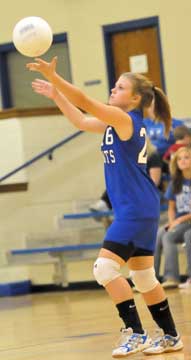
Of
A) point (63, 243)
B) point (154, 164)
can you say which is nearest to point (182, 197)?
point (154, 164)

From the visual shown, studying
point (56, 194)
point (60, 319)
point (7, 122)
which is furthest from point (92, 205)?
point (60, 319)

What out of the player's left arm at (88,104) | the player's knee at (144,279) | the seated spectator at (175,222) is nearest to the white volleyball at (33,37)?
the player's left arm at (88,104)

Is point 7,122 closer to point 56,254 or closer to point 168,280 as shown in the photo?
point 56,254

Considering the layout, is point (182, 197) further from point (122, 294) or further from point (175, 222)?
point (122, 294)

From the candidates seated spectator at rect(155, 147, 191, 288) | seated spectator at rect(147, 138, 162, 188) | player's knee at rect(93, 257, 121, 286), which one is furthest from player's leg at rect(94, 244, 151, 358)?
seated spectator at rect(147, 138, 162, 188)

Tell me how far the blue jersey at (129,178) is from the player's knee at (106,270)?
0.26m

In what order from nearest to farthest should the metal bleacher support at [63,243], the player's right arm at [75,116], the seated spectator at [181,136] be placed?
the player's right arm at [75,116], the seated spectator at [181,136], the metal bleacher support at [63,243]

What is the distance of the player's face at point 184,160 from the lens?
936 cm

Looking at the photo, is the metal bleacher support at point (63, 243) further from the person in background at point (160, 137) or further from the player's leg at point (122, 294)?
the player's leg at point (122, 294)

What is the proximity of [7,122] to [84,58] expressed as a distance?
1609mm

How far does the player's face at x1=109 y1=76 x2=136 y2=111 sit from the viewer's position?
5.45 m

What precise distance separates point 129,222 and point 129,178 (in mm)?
247

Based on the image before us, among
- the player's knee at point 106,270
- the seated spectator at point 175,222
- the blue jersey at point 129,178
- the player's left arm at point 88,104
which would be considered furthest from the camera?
the seated spectator at point 175,222

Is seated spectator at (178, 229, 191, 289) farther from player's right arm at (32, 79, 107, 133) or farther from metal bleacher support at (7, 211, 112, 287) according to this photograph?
player's right arm at (32, 79, 107, 133)
